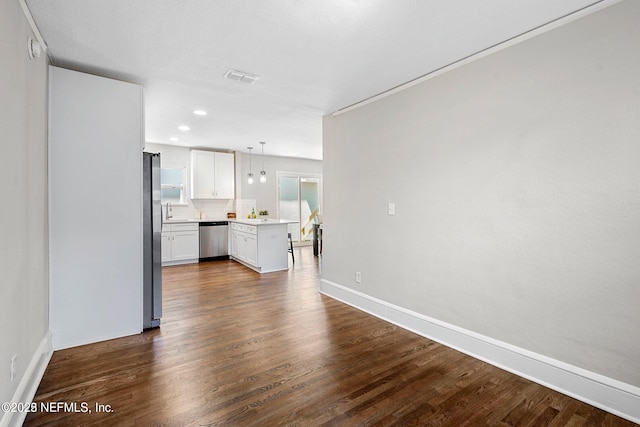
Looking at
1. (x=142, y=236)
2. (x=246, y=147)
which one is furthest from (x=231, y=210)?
(x=142, y=236)

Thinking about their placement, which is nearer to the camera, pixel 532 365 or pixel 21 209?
pixel 21 209

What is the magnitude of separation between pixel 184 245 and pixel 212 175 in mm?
1671

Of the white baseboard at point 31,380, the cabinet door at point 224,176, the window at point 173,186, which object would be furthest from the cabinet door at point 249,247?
the white baseboard at point 31,380

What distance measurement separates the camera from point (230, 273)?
5523 mm

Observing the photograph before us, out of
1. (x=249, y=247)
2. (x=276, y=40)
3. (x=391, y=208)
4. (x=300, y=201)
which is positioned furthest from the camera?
(x=300, y=201)

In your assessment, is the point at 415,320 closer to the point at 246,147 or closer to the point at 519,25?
the point at 519,25

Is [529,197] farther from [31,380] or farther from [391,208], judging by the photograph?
[31,380]

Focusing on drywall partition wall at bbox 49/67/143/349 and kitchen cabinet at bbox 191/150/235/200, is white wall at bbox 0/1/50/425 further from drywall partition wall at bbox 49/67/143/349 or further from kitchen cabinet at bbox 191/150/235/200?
kitchen cabinet at bbox 191/150/235/200

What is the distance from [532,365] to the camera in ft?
7.24

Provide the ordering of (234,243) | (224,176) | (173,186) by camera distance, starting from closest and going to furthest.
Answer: (234,243) < (173,186) < (224,176)

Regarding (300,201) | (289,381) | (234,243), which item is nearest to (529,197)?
(289,381)

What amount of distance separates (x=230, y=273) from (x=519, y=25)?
512 centimetres

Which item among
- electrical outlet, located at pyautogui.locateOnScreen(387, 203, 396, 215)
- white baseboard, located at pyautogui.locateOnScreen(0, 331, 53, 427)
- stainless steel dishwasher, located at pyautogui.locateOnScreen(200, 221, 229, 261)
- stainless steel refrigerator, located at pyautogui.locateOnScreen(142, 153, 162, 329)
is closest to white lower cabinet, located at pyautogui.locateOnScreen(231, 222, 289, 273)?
stainless steel dishwasher, located at pyautogui.locateOnScreen(200, 221, 229, 261)

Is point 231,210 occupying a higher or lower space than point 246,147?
lower
